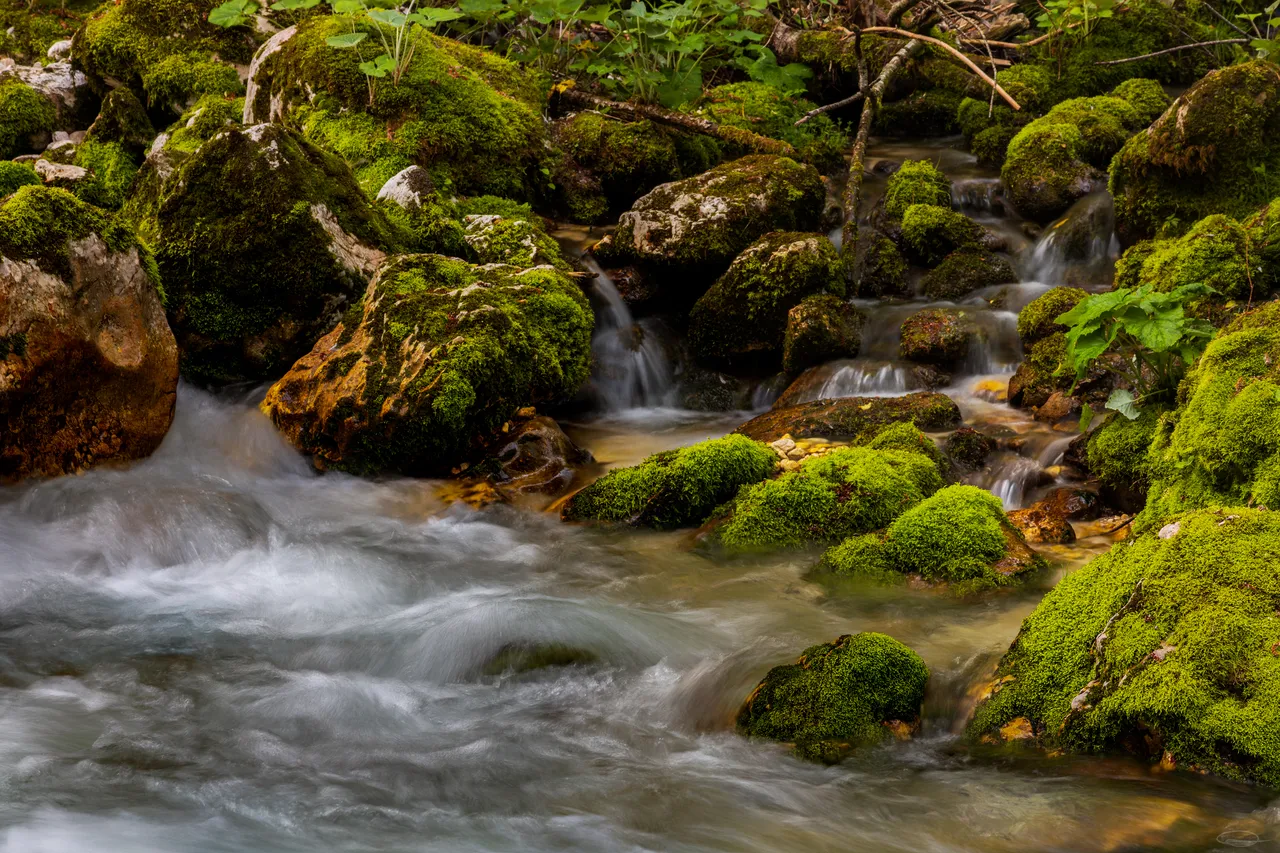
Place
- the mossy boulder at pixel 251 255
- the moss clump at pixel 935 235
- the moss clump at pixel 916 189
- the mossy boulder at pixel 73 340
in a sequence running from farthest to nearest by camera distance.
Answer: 1. the moss clump at pixel 916 189
2. the moss clump at pixel 935 235
3. the mossy boulder at pixel 251 255
4. the mossy boulder at pixel 73 340

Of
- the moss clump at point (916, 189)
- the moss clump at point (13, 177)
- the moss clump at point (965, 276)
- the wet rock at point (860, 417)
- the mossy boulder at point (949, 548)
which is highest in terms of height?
the moss clump at point (916, 189)

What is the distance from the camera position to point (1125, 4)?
12758 mm

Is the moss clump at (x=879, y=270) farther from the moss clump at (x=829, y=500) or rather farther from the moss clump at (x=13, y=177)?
the moss clump at (x=13, y=177)

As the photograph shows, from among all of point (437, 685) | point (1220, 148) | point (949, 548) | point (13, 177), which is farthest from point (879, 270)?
point (13, 177)

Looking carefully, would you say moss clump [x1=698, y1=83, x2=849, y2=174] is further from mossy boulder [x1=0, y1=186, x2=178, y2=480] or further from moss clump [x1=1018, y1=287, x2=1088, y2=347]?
mossy boulder [x1=0, y1=186, x2=178, y2=480]

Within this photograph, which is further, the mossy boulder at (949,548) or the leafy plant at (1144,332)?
the leafy plant at (1144,332)

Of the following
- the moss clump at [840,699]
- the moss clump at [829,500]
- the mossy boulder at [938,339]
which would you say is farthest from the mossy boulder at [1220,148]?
the moss clump at [840,699]

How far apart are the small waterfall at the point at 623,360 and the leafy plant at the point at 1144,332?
4.12m

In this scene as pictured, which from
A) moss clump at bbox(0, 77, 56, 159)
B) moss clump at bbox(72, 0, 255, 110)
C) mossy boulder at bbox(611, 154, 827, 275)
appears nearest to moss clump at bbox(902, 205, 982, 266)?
mossy boulder at bbox(611, 154, 827, 275)

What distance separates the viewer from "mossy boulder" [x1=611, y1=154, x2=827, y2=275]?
8812 millimetres

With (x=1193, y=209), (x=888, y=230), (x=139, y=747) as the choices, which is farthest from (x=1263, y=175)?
(x=139, y=747)

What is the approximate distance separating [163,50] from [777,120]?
7183 millimetres

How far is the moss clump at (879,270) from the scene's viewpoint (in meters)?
9.31

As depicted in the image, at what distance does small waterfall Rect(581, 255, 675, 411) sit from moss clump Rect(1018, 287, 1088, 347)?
2918 millimetres
